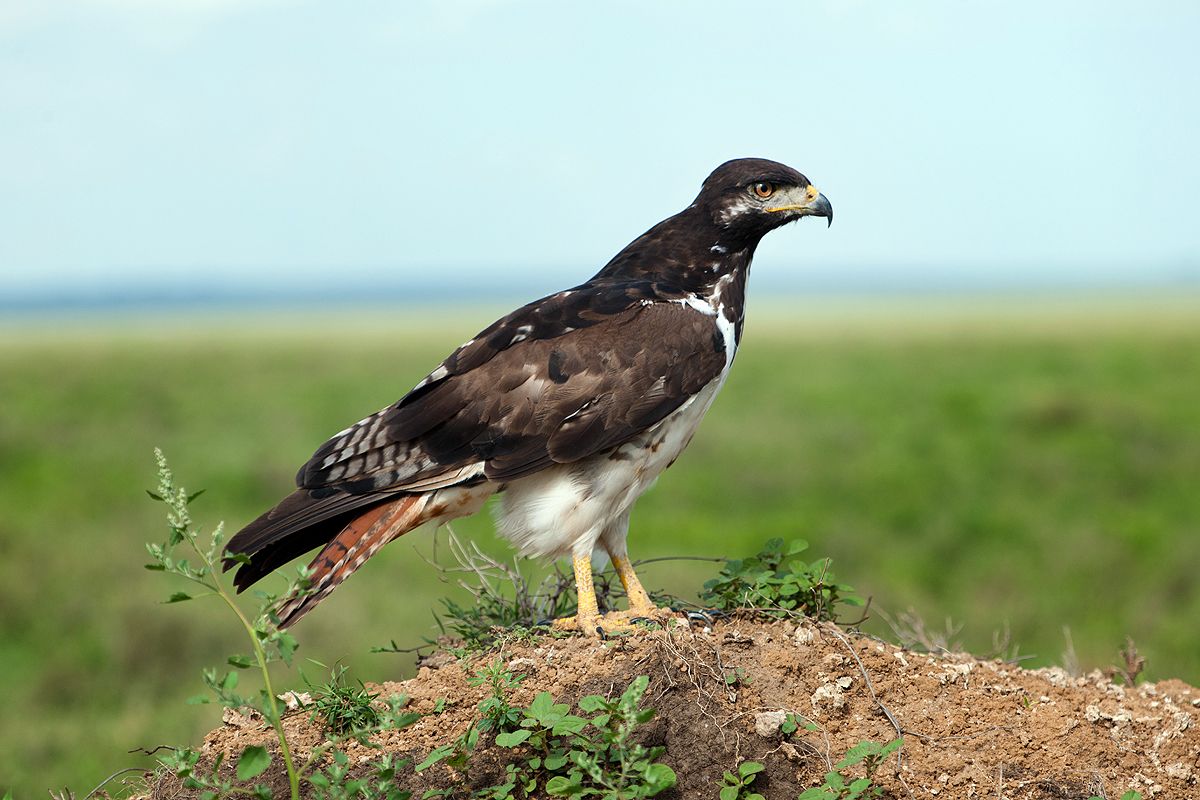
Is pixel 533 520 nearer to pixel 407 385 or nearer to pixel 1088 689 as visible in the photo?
pixel 1088 689

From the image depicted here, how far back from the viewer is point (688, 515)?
15.3 metres

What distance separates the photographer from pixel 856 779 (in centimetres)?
391

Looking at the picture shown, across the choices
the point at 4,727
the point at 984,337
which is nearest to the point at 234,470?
the point at 4,727

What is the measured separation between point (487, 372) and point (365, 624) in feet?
20.2

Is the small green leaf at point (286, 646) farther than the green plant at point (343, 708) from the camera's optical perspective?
No

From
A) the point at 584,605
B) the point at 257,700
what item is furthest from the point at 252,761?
the point at 584,605

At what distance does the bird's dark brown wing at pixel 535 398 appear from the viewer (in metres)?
4.82

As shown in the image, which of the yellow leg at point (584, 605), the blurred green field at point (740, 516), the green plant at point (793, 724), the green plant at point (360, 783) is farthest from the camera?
the blurred green field at point (740, 516)

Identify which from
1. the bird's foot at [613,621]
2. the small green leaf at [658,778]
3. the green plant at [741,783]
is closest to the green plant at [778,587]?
the bird's foot at [613,621]

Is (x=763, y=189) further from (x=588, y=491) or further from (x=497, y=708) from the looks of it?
(x=497, y=708)

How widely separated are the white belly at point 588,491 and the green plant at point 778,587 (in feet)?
1.61

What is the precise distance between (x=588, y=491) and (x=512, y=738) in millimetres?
1326

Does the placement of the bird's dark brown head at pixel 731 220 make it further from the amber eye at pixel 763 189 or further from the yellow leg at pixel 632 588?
the yellow leg at pixel 632 588

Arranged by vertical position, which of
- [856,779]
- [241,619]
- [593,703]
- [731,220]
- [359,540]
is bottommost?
[856,779]
